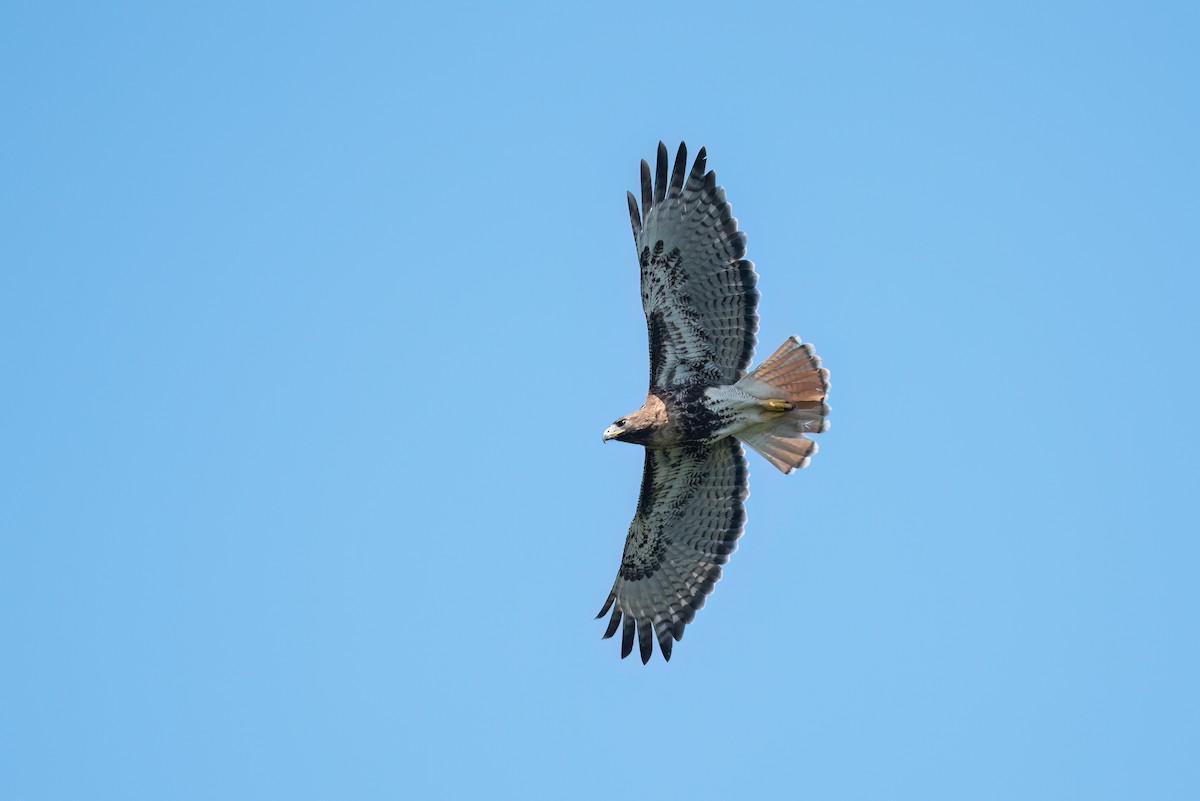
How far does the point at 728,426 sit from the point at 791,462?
2.14ft

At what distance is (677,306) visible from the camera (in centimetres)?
1416

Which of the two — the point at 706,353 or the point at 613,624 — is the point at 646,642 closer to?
the point at 613,624

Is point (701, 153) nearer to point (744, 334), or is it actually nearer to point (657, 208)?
point (657, 208)

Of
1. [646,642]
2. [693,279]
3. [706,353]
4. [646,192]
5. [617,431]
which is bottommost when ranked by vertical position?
[646,642]

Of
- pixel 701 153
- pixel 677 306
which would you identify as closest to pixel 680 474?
pixel 677 306

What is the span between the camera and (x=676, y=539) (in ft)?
49.1

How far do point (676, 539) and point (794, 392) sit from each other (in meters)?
1.95

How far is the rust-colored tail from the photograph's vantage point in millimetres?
13938

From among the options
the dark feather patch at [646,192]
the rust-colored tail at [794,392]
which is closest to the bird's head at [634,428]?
the rust-colored tail at [794,392]

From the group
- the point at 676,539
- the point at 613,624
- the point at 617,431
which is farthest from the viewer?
the point at 613,624

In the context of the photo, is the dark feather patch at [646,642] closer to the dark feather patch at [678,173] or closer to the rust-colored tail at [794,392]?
the rust-colored tail at [794,392]

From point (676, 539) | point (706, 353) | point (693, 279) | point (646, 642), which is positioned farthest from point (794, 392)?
point (646, 642)

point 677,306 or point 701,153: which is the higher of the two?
point 701,153

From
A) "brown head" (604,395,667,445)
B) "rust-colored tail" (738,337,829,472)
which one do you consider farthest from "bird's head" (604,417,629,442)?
"rust-colored tail" (738,337,829,472)
